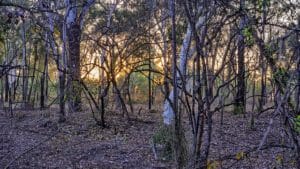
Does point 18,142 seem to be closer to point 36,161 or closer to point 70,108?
point 36,161

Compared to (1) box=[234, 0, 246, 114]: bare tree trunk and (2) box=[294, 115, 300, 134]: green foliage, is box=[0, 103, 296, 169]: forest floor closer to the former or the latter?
(1) box=[234, 0, 246, 114]: bare tree trunk

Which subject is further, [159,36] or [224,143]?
[159,36]

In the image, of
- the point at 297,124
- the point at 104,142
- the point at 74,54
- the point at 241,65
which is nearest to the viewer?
the point at 297,124

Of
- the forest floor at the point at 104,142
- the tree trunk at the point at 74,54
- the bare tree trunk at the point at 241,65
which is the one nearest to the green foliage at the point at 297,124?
the bare tree trunk at the point at 241,65

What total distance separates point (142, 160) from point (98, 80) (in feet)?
16.8

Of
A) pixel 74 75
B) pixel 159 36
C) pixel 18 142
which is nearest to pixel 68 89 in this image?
pixel 74 75

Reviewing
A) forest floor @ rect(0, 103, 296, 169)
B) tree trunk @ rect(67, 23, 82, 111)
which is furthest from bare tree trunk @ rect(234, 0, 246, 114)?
tree trunk @ rect(67, 23, 82, 111)

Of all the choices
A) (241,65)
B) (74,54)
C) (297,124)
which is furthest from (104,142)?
(297,124)

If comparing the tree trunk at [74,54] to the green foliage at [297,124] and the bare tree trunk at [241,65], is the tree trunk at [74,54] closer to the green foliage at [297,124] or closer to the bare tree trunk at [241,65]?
the bare tree trunk at [241,65]

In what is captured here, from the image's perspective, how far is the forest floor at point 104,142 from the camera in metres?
7.23

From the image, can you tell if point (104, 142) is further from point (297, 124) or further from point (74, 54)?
point (297, 124)

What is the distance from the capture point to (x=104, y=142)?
911cm

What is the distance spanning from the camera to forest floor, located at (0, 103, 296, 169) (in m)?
7.23

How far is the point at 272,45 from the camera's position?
8.29ft
